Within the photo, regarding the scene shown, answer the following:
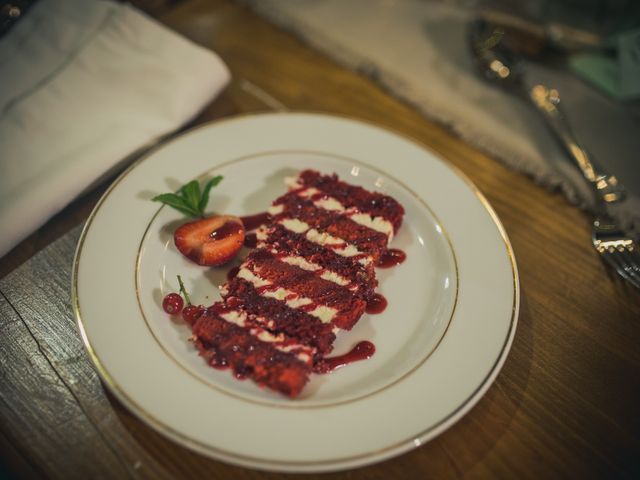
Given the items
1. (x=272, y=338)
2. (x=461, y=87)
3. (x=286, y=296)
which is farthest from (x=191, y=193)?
(x=461, y=87)

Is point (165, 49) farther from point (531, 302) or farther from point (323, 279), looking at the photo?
point (531, 302)

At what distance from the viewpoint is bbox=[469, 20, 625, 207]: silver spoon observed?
2.40m

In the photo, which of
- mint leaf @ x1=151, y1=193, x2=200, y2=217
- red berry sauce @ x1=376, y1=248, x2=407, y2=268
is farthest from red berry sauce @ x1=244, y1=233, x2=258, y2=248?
red berry sauce @ x1=376, y1=248, x2=407, y2=268

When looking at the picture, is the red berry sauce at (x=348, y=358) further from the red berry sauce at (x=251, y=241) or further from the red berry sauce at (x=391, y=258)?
the red berry sauce at (x=251, y=241)

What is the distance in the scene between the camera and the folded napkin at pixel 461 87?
7.89ft

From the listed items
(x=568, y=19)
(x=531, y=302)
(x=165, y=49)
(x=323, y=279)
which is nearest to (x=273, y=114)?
(x=165, y=49)

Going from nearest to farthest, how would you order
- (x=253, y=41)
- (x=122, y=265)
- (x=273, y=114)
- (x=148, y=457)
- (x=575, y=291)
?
(x=148, y=457) → (x=122, y=265) → (x=575, y=291) → (x=273, y=114) → (x=253, y=41)

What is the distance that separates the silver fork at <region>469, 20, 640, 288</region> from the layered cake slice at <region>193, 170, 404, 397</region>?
3.11 feet

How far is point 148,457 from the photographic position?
4.70 ft

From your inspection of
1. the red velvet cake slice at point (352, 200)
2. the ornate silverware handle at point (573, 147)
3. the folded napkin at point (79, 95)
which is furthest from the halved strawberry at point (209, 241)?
the ornate silverware handle at point (573, 147)

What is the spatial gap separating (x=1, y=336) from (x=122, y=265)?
0.46 metres

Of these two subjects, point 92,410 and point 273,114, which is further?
point 273,114

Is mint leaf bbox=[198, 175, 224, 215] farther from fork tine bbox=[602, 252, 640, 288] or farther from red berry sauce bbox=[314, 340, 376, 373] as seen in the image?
fork tine bbox=[602, 252, 640, 288]

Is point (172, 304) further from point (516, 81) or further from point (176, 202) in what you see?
point (516, 81)
